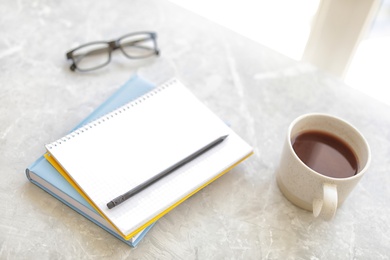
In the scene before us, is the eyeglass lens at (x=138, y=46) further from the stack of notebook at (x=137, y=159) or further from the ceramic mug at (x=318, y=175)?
the ceramic mug at (x=318, y=175)

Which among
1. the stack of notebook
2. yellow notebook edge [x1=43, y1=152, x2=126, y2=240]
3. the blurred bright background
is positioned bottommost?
the blurred bright background

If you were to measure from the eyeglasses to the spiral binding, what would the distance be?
15 cm

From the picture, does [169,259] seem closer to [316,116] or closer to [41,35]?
[316,116]

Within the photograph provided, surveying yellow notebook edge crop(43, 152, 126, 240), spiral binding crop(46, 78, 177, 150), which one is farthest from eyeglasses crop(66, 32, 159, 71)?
yellow notebook edge crop(43, 152, 126, 240)

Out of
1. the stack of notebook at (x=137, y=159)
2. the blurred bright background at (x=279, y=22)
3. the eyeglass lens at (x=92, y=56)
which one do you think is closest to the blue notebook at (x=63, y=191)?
the stack of notebook at (x=137, y=159)

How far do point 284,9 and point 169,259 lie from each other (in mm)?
906

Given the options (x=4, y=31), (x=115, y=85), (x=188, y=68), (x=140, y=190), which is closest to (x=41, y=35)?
(x=4, y=31)

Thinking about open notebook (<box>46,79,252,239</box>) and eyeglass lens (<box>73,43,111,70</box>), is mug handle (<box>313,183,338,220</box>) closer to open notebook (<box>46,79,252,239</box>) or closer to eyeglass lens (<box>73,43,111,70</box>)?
open notebook (<box>46,79,252,239</box>)

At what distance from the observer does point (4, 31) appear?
39.9 inches

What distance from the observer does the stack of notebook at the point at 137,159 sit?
71 centimetres

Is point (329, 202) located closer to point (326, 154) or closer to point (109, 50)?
point (326, 154)

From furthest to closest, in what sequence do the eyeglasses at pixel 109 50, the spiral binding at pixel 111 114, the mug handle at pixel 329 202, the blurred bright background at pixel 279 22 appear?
the blurred bright background at pixel 279 22 < the eyeglasses at pixel 109 50 < the spiral binding at pixel 111 114 < the mug handle at pixel 329 202

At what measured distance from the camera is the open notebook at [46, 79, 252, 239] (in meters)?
0.71

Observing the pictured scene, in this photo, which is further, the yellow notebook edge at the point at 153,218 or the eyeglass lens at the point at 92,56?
the eyeglass lens at the point at 92,56
